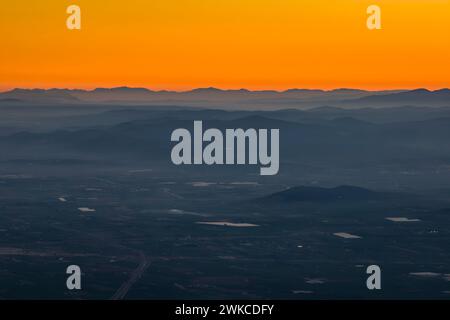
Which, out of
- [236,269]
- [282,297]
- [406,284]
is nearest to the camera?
[282,297]

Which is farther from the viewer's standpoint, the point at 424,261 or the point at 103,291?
the point at 424,261

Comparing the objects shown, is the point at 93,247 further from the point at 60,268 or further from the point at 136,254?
the point at 60,268
